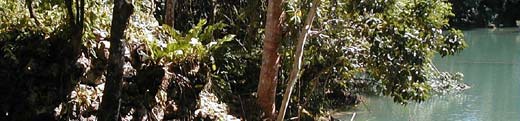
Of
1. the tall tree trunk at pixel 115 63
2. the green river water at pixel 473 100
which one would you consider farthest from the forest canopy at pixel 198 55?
the green river water at pixel 473 100

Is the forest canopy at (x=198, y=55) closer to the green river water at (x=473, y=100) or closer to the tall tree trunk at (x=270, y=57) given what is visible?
the tall tree trunk at (x=270, y=57)

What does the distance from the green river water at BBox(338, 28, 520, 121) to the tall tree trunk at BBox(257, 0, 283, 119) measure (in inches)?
141

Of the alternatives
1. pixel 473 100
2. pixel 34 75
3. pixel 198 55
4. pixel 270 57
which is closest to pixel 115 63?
pixel 34 75

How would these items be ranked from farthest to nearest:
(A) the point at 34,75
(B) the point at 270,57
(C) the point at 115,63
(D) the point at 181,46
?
(B) the point at 270,57 → (D) the point at 181,46 → (A) the point at 34,75 → (C) the point at 115,63

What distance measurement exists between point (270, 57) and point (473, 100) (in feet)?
21.2

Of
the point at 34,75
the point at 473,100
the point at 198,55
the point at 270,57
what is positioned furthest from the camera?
the point at 473,100

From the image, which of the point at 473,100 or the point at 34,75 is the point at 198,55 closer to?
the point at 34,75

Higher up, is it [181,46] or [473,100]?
[181,46]

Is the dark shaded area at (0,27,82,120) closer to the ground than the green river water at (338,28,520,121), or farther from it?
farther from it

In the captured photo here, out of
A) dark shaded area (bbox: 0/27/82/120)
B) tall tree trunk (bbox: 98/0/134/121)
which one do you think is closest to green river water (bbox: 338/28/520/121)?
dark shaded area (bbox: 0/27/82/120)

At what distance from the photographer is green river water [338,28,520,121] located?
374 inches

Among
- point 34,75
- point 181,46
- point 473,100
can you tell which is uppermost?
point 181,46

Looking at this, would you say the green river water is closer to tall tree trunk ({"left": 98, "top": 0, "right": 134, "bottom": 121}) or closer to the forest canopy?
the forest canopy

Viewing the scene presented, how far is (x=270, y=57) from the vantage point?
5062 mm
